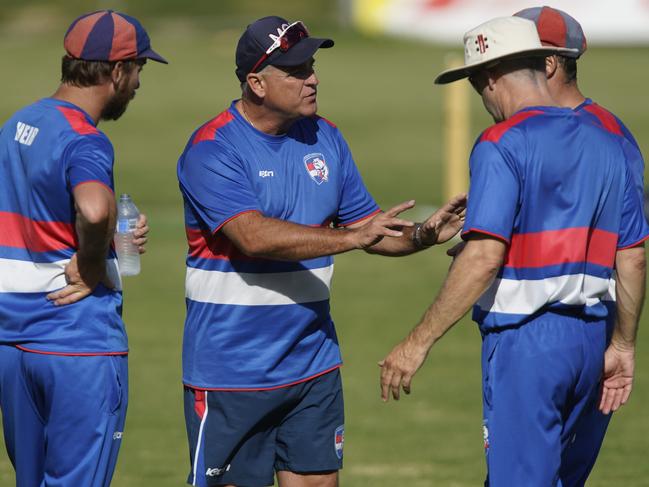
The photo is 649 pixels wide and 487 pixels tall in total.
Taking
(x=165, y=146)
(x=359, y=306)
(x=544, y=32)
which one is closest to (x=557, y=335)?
Result: (x=544, y=32)

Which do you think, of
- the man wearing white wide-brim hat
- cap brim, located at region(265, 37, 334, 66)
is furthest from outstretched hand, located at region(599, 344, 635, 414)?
cap brim, located at region(265, 37, 334, 66)

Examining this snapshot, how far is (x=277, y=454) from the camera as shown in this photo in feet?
20.7

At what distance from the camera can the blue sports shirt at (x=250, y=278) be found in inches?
237

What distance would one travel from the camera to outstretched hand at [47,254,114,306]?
18.6ft

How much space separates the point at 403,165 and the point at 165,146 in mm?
5150

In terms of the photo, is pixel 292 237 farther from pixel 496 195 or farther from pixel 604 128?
pixel 604 128

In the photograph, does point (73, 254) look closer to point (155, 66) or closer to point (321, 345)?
point (321, 345)

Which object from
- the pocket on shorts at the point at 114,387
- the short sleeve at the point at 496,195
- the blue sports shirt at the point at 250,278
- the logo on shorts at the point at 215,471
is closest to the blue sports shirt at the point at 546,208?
the short sleeve at the point at 496,195

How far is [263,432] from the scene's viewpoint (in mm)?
6234

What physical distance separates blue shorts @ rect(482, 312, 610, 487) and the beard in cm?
195

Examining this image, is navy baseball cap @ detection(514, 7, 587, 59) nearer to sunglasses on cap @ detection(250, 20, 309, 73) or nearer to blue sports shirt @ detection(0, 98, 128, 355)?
sunglasses on cap @ detection(250, 20, 309, 73)

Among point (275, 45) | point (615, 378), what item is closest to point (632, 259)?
point (615, 378)

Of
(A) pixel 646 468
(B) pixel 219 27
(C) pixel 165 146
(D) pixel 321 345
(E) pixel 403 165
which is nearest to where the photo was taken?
(D) pixel 321 345

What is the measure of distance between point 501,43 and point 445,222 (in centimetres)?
98
